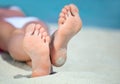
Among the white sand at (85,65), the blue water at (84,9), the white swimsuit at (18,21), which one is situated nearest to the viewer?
the white sand at (85,65)

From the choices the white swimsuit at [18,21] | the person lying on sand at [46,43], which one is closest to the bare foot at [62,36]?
the person lying on sand at [46,43]

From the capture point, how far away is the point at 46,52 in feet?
3.35

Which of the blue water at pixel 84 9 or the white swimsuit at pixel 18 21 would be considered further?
the blue water at pixel 84 9

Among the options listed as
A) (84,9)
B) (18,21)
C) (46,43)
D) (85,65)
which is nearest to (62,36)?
(46,43)

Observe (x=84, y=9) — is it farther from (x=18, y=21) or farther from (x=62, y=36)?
(x=62, y=36)

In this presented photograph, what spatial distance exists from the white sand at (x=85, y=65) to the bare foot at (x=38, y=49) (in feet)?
0.16

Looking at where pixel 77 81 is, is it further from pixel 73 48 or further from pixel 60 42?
pixel 73 48

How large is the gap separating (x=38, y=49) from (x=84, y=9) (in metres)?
1.11

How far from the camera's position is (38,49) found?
3.32 feet

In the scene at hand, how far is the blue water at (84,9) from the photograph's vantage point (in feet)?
6.72

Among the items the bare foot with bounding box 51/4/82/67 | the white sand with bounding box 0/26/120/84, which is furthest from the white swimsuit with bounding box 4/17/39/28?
the bare foot with bounding box 51/4/82/67

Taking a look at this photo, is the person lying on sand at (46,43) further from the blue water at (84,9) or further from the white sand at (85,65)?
the blue water at (84,9)

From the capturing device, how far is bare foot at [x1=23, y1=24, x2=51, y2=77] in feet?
3.32

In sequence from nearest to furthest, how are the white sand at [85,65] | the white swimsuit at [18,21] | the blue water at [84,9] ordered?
Result: the white sand at [85,65] < the white swimsuit at [18,21] < the blue water at [84,9]
